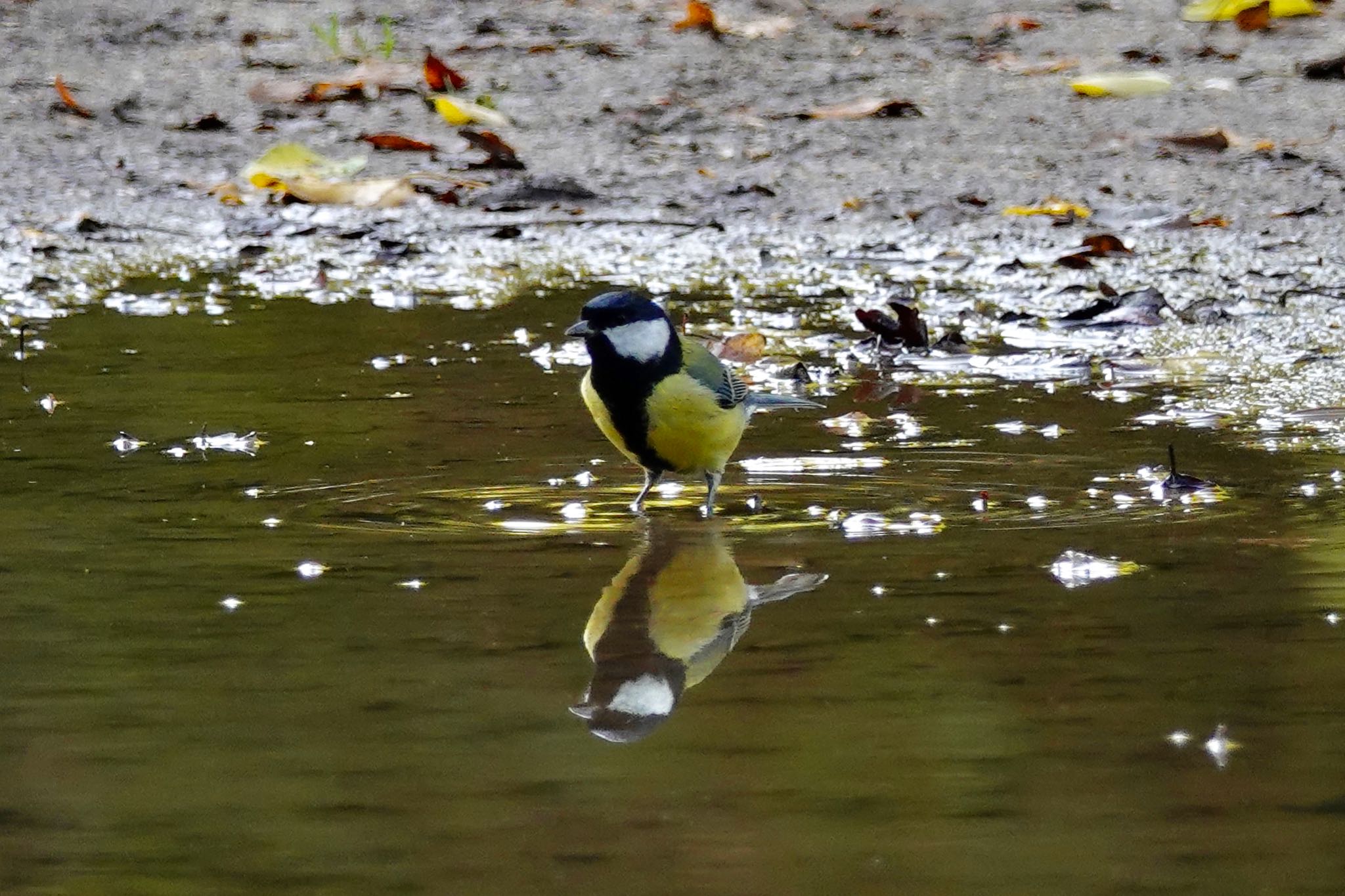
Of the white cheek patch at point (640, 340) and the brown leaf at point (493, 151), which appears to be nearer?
the white cheek patch at point (640, 340)

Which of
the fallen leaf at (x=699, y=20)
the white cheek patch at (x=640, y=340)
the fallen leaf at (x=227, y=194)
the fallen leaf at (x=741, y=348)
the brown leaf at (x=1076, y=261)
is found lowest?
the fallen leaf at (x=699, y=20)

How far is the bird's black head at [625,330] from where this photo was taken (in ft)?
15.9

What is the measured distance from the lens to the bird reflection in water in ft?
10.4

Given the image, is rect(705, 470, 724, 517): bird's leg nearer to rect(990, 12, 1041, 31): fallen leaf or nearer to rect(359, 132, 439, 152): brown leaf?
rect(359, 132, 439, 152): brown leaf

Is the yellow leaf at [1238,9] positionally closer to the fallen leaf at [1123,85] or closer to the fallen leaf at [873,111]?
the fallen leaf at [1123,85]

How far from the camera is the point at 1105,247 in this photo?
324 inches

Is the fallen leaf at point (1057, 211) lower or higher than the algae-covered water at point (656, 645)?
Answer: lower

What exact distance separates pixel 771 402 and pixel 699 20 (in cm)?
728

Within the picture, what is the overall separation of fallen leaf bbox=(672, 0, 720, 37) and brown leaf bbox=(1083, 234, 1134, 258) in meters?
4.47

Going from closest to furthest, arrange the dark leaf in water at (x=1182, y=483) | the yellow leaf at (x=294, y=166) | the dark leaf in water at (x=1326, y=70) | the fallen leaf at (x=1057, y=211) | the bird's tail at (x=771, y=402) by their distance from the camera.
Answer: the dark leaf in water at (x=1182, y=483) → the bird's tail at (x=771, y=402) → the fallen leaf at (x=1057, y=211) → the yellow leaf at (x=294, y=166) → the dark leaf in water at (x=1326, y=70)

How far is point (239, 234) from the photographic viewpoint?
9.28m

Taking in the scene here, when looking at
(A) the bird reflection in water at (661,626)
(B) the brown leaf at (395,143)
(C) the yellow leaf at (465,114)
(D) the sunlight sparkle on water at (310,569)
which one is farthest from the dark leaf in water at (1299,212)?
(D) the sunlight sparkle on water at (310,569)

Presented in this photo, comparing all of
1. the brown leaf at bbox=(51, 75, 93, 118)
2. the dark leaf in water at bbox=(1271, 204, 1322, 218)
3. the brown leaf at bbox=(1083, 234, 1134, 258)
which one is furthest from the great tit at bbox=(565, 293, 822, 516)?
the brown leaf at bbox=(51, 75, 93, 118)

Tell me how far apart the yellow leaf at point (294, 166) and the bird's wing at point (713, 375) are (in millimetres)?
5368
